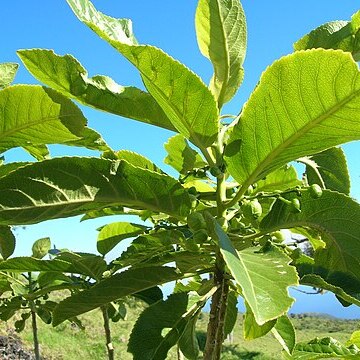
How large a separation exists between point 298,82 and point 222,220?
0.30 meters

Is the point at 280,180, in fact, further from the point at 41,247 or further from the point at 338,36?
the point at 41,247

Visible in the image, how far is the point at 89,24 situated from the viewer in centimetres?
99

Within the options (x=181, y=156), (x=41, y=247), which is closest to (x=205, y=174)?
(x=181, y=156)

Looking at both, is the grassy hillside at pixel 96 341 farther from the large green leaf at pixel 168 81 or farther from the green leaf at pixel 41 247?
the large green leaf at pixel 168 81

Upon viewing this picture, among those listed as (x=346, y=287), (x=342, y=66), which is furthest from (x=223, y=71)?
(x=346, y=287)

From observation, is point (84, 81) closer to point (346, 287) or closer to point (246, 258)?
point (246, 258)

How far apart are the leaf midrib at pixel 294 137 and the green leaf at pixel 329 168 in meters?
0.31

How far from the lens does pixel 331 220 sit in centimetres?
111

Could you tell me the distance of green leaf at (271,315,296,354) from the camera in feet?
4.56

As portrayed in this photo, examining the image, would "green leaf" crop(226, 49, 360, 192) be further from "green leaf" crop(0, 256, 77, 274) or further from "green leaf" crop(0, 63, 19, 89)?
"green leaf" crop(0, 63, 19, 89)

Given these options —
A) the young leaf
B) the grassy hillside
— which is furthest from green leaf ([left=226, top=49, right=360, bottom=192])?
the grassy hillside

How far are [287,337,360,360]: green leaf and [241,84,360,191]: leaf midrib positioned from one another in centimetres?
50

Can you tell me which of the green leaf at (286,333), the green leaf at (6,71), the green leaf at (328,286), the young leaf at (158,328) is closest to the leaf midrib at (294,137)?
the green leaf at (328,286)

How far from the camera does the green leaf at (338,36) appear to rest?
1230 millimetres
